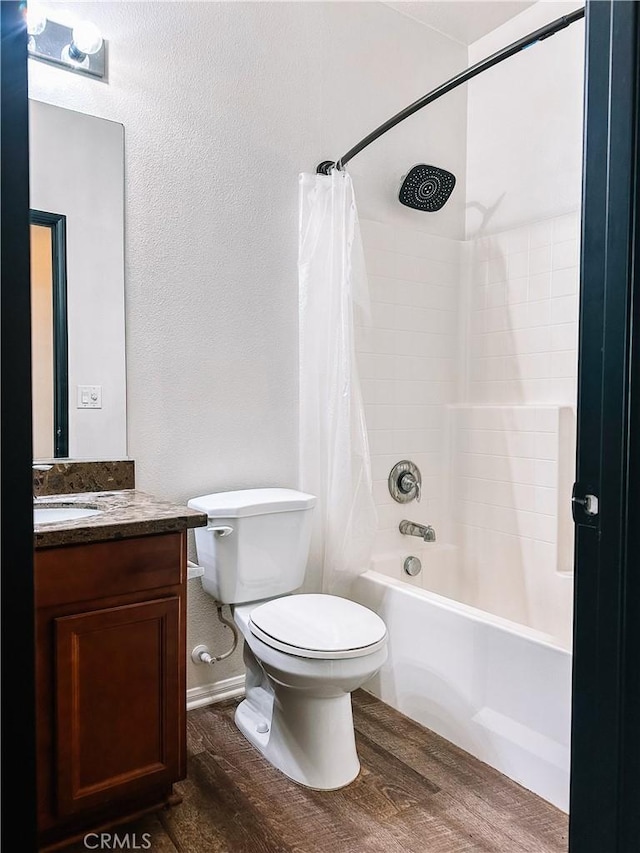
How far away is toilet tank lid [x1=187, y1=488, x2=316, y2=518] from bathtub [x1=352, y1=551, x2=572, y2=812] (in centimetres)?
47

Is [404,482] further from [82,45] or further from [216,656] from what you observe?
[82,45]

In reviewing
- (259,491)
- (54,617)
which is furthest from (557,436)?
(54,617)

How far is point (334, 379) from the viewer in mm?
2326

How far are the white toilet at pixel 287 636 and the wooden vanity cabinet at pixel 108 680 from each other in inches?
12.9

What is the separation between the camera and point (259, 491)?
7.24 feet

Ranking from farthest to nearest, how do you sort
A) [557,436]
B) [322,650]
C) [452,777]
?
[557,436] < [452,777] < [322,650]

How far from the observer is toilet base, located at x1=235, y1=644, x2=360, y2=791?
5.81ft

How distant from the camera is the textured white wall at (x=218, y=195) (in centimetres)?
204

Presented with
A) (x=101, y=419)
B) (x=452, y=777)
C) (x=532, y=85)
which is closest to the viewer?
(x=452, y=777)

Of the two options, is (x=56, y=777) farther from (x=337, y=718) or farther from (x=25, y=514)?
→ (x=25, y=514)

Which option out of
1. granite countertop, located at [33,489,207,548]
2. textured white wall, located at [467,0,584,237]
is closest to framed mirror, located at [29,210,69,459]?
granite countertop, located at [33,489,207,548]

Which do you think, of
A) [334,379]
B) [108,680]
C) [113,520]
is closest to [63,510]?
[113,520]

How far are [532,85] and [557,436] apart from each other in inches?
58.3

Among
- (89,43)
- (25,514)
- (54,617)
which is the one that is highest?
(89,43)
